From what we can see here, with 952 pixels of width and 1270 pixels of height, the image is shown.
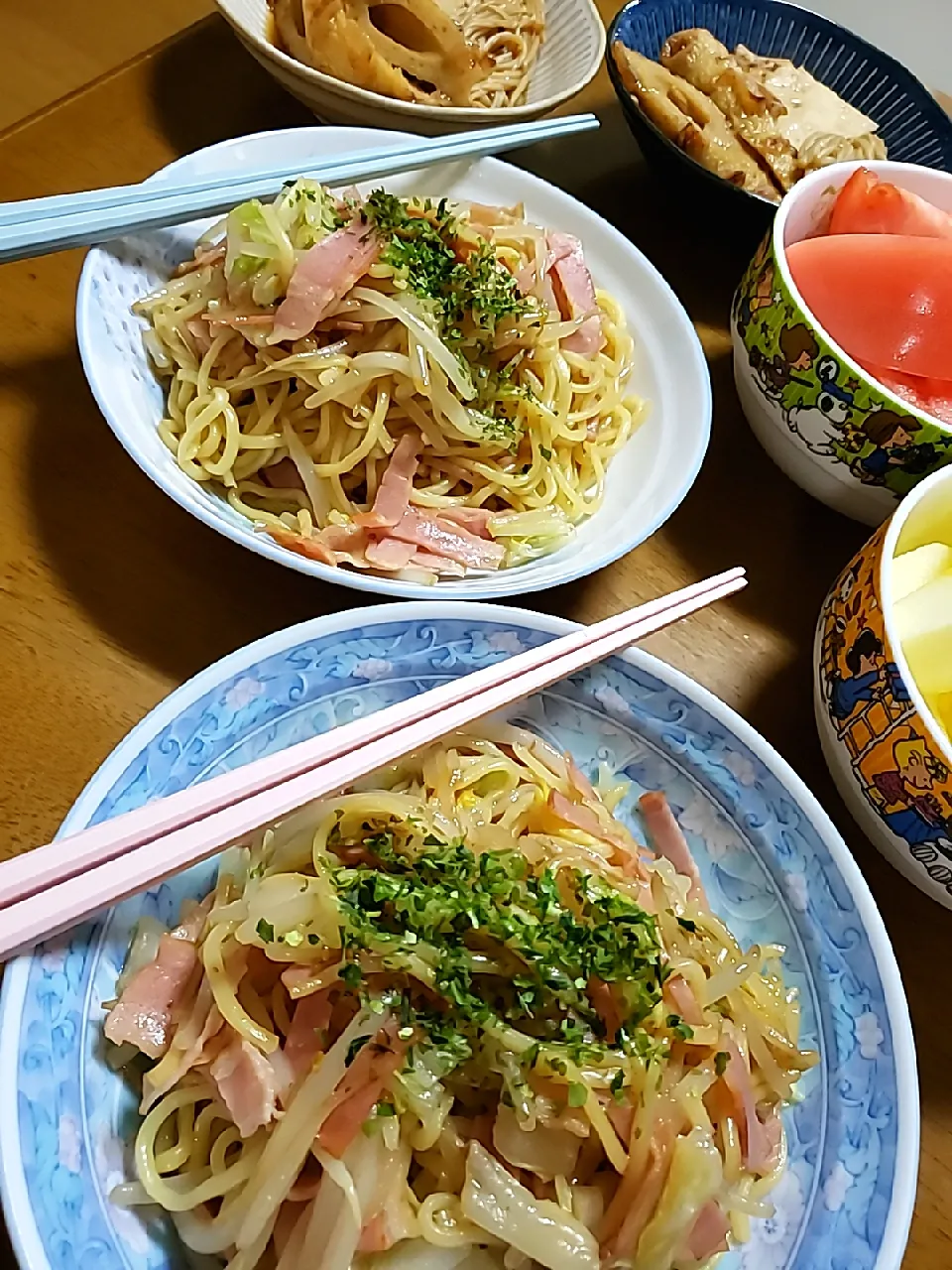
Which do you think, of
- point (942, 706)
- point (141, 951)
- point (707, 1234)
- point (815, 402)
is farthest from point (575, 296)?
point (707, 1234)

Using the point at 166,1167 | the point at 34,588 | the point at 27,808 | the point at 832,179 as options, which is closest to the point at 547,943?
the point at 166,1167

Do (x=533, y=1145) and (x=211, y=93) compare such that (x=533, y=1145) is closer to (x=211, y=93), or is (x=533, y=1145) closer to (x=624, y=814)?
(x=624, y=814)

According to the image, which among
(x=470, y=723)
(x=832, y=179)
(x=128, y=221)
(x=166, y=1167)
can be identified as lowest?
(x=166, y=1167)

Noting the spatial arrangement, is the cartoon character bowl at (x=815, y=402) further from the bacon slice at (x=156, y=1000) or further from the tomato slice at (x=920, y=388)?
Answer: the bacon slice at (x=156, y=1000)

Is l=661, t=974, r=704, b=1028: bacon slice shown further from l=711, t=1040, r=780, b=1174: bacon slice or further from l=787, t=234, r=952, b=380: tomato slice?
l=787, t=234, r=952, b=380: tomato slice

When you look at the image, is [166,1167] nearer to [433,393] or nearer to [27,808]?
[27,808]

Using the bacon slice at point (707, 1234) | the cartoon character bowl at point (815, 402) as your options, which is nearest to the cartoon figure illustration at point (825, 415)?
the cartoon character bowl at point (815, 402)
